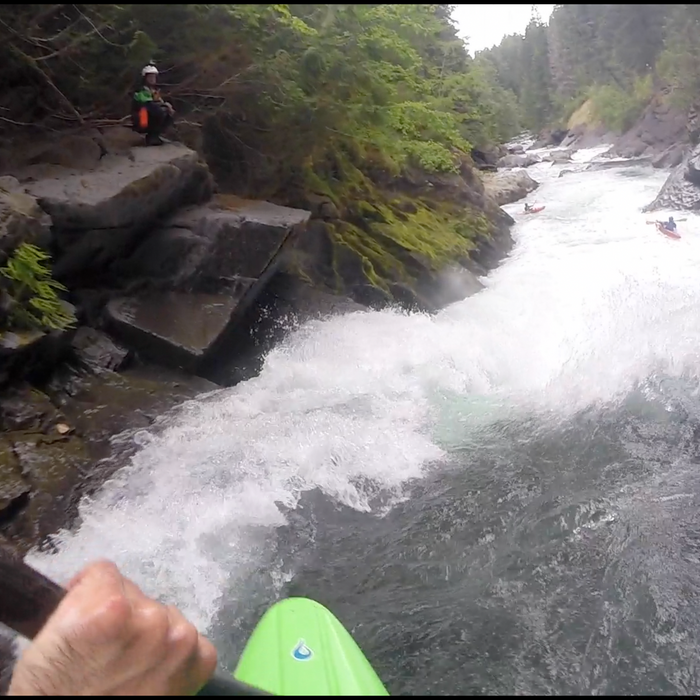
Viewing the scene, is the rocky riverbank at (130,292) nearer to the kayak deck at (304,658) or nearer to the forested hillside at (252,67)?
the forested hillside at (252,67)

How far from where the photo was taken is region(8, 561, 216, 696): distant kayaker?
2.81 ft

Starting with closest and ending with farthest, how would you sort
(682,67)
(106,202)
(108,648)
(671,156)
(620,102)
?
1. (108,648)
2. (106,202)
3. (682,67)
4. (620,102)
5. (671,156)

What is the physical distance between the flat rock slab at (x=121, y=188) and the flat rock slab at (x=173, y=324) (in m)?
0.82

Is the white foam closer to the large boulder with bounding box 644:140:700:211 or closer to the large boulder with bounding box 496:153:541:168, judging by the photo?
the large boulder with bounding box 644:140:700:211

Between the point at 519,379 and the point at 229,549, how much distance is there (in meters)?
3.82

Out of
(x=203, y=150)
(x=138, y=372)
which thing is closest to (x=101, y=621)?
(x=138, y=372)

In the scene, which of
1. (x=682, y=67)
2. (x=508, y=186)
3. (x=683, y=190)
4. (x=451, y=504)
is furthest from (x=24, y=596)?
(x=508, y=186)

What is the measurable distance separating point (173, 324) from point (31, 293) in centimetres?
144

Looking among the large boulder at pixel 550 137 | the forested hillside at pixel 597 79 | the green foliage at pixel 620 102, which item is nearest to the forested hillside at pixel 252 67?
the forested hillside at pixel 597 79

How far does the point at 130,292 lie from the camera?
6.48 m

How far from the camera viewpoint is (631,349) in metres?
7.00

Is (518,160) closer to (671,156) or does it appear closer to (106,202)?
(671,156)

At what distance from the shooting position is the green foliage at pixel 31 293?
4.91m

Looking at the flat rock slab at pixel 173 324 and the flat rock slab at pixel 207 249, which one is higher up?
the flat rock slab at pixel 207 249
